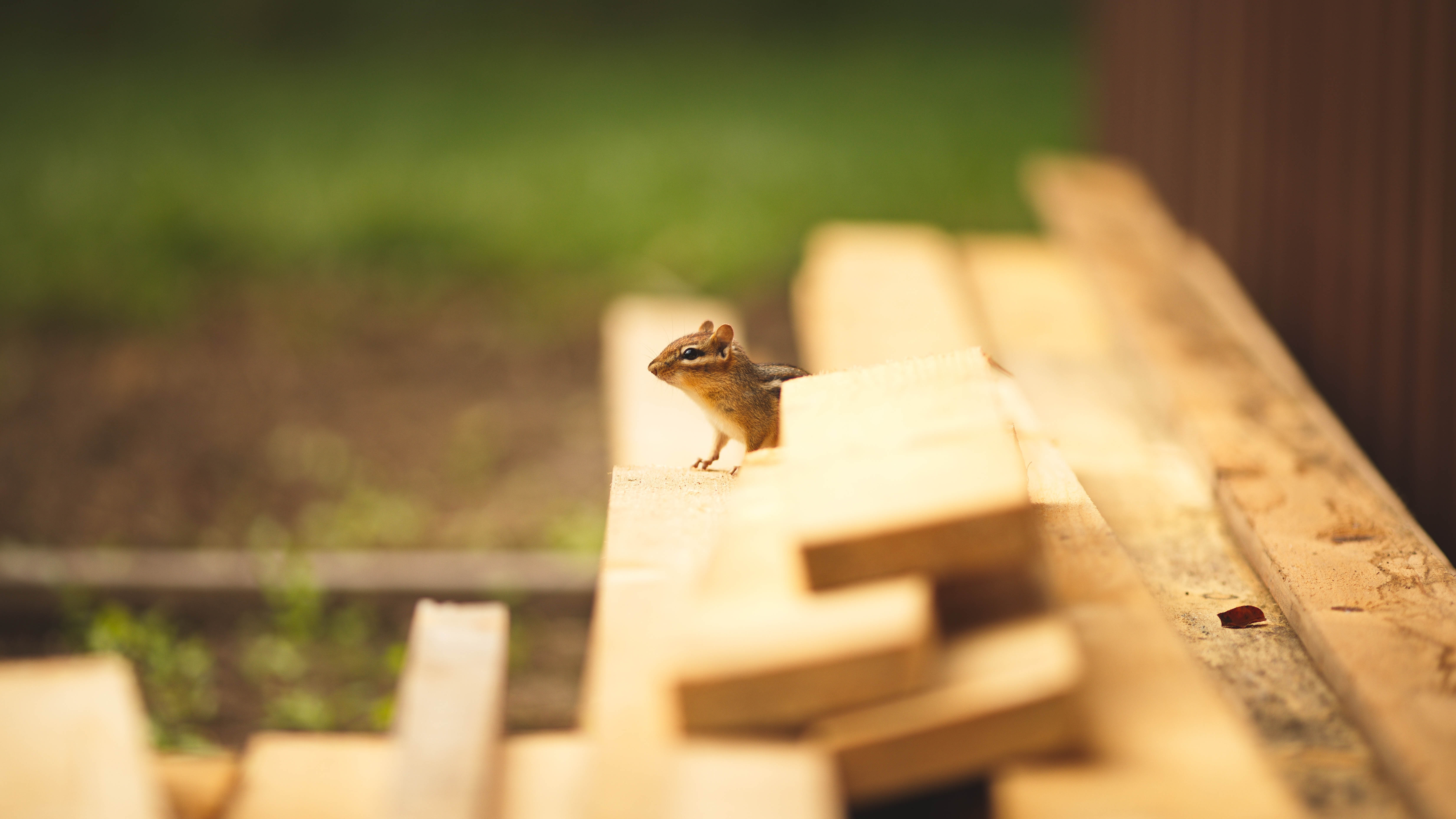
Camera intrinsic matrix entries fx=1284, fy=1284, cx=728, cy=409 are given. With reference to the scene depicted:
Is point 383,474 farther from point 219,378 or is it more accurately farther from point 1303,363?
point 1303,363

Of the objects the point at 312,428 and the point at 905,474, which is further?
the point at 312,428

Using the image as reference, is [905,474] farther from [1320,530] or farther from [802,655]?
[1320,530]

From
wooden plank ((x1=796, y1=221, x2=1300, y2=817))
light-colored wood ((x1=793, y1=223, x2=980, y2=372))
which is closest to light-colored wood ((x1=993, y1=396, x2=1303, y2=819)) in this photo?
wooden plank ((x1=796, y1=221, x2=1300, y2=817))

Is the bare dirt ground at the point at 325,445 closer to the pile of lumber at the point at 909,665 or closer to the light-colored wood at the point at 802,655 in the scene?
the pile of lumber at the point at 909,665

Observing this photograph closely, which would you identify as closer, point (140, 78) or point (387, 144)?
point (387, 144)

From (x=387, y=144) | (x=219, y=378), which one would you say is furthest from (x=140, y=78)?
(x=219, y=378)

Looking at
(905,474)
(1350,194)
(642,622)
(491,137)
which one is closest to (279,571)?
(642,622)

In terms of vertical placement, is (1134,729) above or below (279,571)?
below
